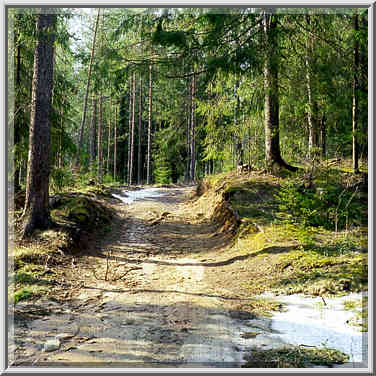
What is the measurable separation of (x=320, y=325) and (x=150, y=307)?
2.43 m

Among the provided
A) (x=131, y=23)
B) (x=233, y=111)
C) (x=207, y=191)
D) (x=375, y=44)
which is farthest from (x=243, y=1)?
(x=207, y=191)

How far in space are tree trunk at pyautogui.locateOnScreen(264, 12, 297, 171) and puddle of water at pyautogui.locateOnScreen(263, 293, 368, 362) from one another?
15.8ft

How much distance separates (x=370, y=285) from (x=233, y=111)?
9834 millimetres

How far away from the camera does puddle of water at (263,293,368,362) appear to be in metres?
3.89

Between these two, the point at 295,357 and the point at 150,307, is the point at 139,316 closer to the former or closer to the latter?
the point at 150,307

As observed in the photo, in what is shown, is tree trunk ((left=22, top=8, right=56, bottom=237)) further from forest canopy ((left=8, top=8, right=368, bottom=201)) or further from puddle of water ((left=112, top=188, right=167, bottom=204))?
puddle of water ((left=112, top=188, right=167, bottom=204))

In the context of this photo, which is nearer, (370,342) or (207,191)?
(370,342)

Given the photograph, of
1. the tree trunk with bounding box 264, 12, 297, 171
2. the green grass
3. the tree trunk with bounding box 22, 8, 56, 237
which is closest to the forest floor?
the green grass

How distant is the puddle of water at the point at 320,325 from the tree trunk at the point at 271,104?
4.82m

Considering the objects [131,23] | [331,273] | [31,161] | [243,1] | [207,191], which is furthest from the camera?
[207,191]

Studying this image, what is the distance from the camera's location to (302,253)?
6.88 metres

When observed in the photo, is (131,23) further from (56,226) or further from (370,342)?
(370,342)

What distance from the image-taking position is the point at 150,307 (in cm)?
545

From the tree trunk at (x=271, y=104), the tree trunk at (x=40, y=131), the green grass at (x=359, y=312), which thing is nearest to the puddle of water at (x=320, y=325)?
the green grass at (x=359, y=312)
